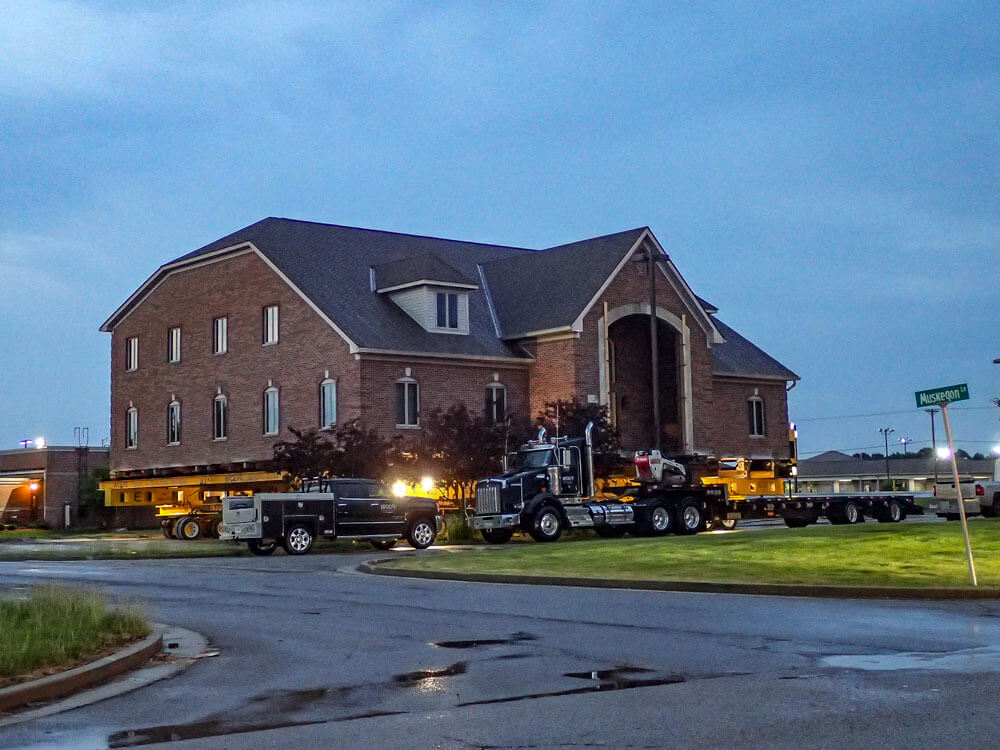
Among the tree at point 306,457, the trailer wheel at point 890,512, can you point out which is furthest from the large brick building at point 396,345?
the trailer wheel at point 890,512

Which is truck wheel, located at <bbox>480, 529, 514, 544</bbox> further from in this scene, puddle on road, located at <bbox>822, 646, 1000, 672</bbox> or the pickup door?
puddle on road, located at <bbox>822, 646, 1000, 672</bbox>

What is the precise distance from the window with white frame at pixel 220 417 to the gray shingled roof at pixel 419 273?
7981 millimetres

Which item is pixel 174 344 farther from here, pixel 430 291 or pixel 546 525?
pixel 546 525

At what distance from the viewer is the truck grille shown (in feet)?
122

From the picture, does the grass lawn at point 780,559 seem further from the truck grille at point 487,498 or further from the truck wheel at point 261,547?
the truck wheel at point 261,547

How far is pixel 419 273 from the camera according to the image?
50.6 m

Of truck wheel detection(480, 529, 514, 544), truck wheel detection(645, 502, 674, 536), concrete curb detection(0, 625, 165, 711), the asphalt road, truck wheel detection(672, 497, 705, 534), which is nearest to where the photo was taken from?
the asphalt road

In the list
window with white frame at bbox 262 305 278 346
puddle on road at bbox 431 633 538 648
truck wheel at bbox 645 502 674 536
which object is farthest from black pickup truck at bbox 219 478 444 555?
puddle on road at bbox 431 633 538 648

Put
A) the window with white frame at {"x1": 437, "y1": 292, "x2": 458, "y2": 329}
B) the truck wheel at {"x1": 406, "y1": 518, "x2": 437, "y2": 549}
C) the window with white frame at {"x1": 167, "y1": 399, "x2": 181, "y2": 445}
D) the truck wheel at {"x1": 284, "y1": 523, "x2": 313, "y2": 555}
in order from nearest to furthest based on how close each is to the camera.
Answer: the truck wheel at {"x1": 284, "y1": 523, "x2": 313, "y2": 555}, the truck wheel at {"x1": 406, "y1": 518, "x2": 437, "y2": 549}, the window with white frame at {"x1": 437, "y1": 292, "x2": 458, "y2": 329}, the window with white frame at {"x1": 167, "y1": 399, "x2": 181, "y2": 445}

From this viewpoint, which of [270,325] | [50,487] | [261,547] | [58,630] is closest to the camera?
[58,630]

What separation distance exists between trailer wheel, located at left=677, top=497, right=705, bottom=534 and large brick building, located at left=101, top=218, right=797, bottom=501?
1022cm

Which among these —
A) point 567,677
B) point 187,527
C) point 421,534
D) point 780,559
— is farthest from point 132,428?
point 567,677

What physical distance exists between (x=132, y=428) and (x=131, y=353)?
3363 mm

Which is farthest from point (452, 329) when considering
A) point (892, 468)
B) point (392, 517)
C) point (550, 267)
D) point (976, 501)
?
point (892, 468)
